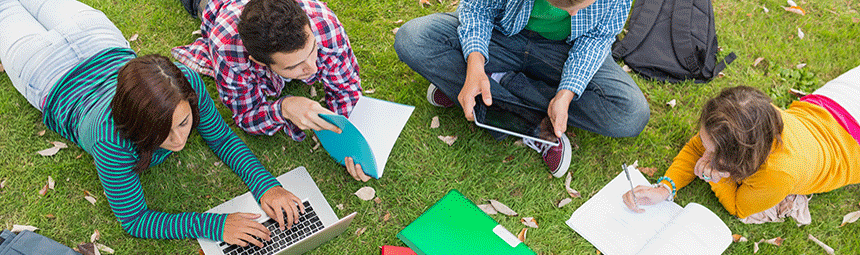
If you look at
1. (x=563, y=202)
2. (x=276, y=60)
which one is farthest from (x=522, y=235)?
(x=276, y=60)

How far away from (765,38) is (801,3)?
691 millimetres

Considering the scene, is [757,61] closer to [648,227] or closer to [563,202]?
[648,227]

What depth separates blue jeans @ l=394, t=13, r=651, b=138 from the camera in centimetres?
395

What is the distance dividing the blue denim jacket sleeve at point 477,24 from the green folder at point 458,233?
114 centimetres

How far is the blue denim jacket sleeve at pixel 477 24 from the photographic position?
153 inches

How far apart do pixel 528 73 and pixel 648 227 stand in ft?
4.76

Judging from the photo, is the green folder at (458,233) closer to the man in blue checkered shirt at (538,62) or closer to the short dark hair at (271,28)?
the man in blue checkered shirt at (538,62)

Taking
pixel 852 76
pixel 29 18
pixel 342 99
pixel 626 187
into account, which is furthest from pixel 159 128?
pixel 852 76

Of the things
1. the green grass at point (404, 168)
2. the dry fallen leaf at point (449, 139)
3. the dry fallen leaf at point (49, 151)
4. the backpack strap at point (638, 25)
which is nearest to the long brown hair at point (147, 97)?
the green grass at point (404, 168)

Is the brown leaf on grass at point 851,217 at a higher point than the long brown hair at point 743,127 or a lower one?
lower

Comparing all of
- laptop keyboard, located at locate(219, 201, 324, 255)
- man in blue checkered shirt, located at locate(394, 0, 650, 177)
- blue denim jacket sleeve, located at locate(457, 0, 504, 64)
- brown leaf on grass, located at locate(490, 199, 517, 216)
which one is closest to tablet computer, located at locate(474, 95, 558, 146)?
man in blue checkered shirt, located at locate(394, 0, 650, 177)

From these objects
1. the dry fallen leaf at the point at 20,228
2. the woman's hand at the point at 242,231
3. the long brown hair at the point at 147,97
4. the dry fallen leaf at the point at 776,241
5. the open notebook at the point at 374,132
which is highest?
the long brown hair at the point at 147,97

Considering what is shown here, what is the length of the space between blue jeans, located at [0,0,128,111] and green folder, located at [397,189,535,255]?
8.36ft

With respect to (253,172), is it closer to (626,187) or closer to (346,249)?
(346,249)
